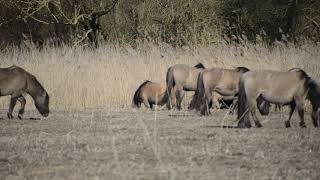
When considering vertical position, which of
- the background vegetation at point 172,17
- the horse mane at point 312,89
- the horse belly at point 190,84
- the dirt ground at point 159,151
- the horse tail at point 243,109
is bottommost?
the dirt ground at point 159,151

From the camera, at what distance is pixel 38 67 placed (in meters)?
18.5

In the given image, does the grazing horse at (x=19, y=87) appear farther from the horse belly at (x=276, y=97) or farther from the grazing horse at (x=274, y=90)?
the horse belly at (x=276, y=97)

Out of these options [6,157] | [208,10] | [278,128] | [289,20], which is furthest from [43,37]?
[6,157]

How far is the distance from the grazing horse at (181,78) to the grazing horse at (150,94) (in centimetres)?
38

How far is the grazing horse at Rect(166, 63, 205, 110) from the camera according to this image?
16.9 meters

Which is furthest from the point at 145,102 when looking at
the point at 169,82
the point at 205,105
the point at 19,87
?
the point at 19,87

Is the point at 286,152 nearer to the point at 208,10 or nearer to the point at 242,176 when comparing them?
the point at 242,176

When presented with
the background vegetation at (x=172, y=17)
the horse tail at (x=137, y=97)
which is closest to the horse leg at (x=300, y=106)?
the horse tail at (x=137, y=97)

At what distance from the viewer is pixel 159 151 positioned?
816 centimetres

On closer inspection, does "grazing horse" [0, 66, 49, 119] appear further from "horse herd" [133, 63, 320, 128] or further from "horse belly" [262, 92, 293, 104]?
"horse belly" [262, 92, 293, 104]

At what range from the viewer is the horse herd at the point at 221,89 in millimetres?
11180

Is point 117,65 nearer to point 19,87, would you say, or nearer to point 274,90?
point 19,87

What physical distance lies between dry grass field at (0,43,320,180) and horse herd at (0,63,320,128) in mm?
384

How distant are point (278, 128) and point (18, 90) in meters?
5.59
